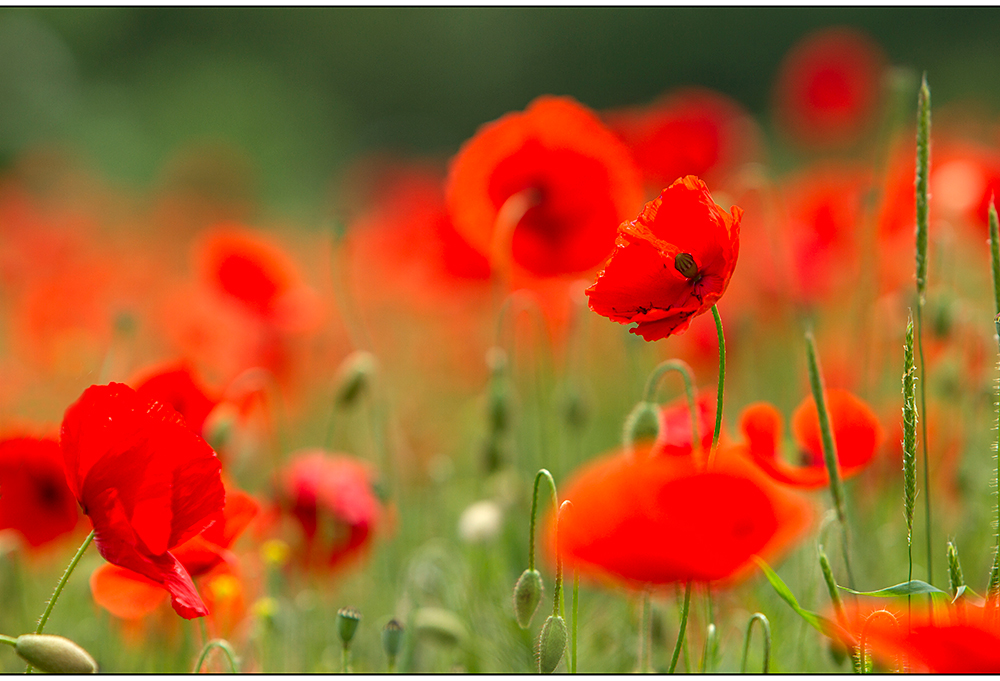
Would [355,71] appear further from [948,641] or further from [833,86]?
[948,641]

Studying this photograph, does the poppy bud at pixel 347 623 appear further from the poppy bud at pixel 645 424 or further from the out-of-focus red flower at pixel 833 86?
the out-of-focus red flower at pixel 833 86

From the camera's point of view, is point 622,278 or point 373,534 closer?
point 622,278

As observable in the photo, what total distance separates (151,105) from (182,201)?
3.27 metres

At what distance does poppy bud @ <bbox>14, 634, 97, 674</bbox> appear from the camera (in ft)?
1.66

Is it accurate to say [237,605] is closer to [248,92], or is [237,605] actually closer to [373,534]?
[373,534]

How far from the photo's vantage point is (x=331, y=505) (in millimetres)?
1029

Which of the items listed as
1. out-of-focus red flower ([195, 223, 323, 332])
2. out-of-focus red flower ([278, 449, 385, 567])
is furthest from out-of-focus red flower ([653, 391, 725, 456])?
out-of-focus red flower ([195, 223, 323, 332])

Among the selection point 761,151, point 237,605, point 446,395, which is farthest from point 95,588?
point 761,151

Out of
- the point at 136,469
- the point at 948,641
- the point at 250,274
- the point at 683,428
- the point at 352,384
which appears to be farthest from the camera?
the point at 250,274

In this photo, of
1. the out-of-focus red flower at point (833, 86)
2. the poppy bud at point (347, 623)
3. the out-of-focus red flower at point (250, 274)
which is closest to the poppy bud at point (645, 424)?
the poppy bud at point (347, 623)

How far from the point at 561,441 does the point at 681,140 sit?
684 millimetres

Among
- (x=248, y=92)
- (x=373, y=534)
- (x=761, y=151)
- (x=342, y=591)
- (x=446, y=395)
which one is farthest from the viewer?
(x=248, y=92)

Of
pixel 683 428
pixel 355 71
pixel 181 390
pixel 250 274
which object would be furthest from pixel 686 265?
pixel 355 71

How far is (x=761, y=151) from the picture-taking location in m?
2.70
